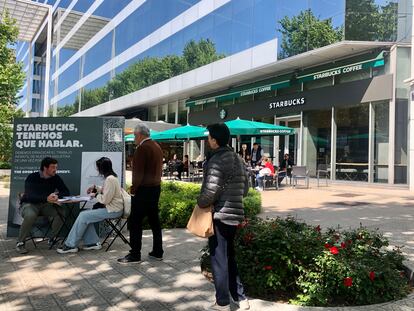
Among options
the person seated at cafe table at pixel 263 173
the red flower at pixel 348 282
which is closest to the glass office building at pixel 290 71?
the person seated at cafe table at pixel 263 173

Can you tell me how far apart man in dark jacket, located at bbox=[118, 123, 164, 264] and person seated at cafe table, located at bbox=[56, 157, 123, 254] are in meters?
0.62

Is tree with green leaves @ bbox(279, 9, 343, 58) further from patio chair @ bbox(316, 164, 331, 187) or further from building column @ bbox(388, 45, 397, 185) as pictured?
patio chair @ bbox(316, 164, 331, 187)

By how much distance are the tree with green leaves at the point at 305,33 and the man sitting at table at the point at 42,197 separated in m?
14.0

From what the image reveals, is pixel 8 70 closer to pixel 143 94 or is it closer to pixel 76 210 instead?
pixel 143 94

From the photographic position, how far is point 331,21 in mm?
17281

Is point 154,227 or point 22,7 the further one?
point 22,7

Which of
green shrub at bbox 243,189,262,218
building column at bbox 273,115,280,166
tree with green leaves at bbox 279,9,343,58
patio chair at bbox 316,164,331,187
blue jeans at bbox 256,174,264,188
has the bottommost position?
green shrub at bbox 243,189,262,218

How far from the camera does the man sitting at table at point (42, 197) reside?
237 inches

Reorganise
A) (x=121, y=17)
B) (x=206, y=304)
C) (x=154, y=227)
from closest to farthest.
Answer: (x=206, y=304), (x=154, y=227), (x=121, y=17)

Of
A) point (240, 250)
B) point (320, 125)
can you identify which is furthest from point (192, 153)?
point (240, 250)

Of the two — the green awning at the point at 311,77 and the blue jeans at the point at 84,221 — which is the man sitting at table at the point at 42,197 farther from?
the green awning at the point at 311,77

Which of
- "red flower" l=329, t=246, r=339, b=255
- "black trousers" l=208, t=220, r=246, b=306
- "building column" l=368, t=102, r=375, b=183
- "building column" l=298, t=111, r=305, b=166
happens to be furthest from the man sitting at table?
"building column" l=298, t=111, r=305, b=166

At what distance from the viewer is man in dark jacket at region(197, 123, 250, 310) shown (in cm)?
369

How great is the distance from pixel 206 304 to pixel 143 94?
29.5 m
